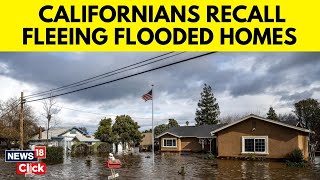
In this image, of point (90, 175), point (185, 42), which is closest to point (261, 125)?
point (90, 175)

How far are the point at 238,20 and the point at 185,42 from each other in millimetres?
2026

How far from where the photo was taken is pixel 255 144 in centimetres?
3741

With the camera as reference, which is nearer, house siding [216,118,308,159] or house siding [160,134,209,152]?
house siding [216,118,308,159]

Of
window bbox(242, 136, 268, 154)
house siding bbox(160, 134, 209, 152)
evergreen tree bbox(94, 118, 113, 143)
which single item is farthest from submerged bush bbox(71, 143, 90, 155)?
window bbox(242, 136, 268, 154)

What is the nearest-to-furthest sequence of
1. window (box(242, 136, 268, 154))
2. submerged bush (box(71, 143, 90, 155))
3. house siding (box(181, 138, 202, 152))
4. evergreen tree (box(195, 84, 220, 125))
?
window (box(242, 136, 268, 154))
submerged bush (box(71, 143, 90, 155))
house siding (box(181, 138, 202, 152))
evergreen tree (box(195, 84, 220, 125))

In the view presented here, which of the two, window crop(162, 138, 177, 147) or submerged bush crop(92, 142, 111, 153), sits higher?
window crop(162, 138, 177, 147)

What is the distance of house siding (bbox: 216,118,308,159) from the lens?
35188 mm

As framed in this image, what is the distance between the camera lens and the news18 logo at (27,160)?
10.1m

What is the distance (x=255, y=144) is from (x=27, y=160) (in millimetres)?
30846

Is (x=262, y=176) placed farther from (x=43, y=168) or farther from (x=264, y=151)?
(x=43, y=168)

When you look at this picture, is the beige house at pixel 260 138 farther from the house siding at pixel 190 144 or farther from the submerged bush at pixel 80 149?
the submerged bush at pixel 80 149

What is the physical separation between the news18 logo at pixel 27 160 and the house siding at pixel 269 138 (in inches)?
1176

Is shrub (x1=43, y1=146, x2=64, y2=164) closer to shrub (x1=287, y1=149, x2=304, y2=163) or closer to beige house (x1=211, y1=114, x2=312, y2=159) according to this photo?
beige house (x1=211, y1=114, x2=312, y2=159)

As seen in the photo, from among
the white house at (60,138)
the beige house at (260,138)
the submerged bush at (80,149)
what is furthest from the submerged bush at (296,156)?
the white house at (60,138)
